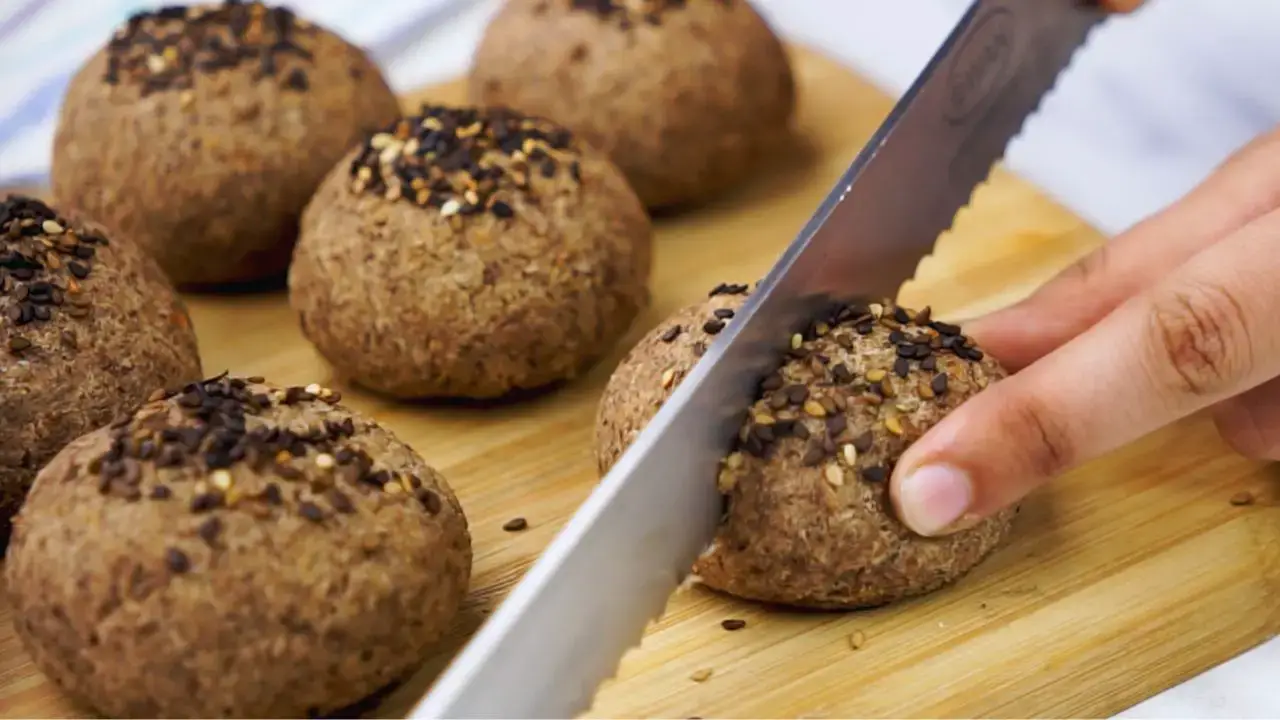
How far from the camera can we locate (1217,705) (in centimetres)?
213

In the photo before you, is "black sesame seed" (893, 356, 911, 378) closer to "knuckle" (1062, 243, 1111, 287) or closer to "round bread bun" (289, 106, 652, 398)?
"knuckle" (1062, 243, 1111, 287)

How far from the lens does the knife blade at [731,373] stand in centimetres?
183

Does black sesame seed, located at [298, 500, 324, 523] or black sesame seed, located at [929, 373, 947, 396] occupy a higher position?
black sesame seed, located at [929, 373, 947, 396]

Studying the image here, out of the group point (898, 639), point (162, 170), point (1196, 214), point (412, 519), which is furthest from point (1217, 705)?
point (162, 170)

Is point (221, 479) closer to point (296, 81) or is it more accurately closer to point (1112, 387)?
point (1112, 387)

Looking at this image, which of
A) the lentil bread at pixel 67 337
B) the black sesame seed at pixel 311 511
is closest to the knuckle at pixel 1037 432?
the black sesame seed at pixel 311 511

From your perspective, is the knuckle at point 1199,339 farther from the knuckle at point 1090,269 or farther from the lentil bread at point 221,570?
the lentil bread at point 221,570

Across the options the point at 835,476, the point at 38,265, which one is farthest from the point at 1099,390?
the point at 38,265

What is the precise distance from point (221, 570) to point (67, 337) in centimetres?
68

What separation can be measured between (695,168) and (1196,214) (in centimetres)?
123

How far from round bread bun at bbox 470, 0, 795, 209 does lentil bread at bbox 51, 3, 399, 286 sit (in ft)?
1.48

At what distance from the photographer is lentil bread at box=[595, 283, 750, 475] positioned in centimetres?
227

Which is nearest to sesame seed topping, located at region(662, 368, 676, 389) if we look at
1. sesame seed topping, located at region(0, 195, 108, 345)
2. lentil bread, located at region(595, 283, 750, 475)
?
lentil bread, located at region(595, 283, 750, 475)

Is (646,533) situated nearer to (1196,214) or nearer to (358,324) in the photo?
(358,324)
